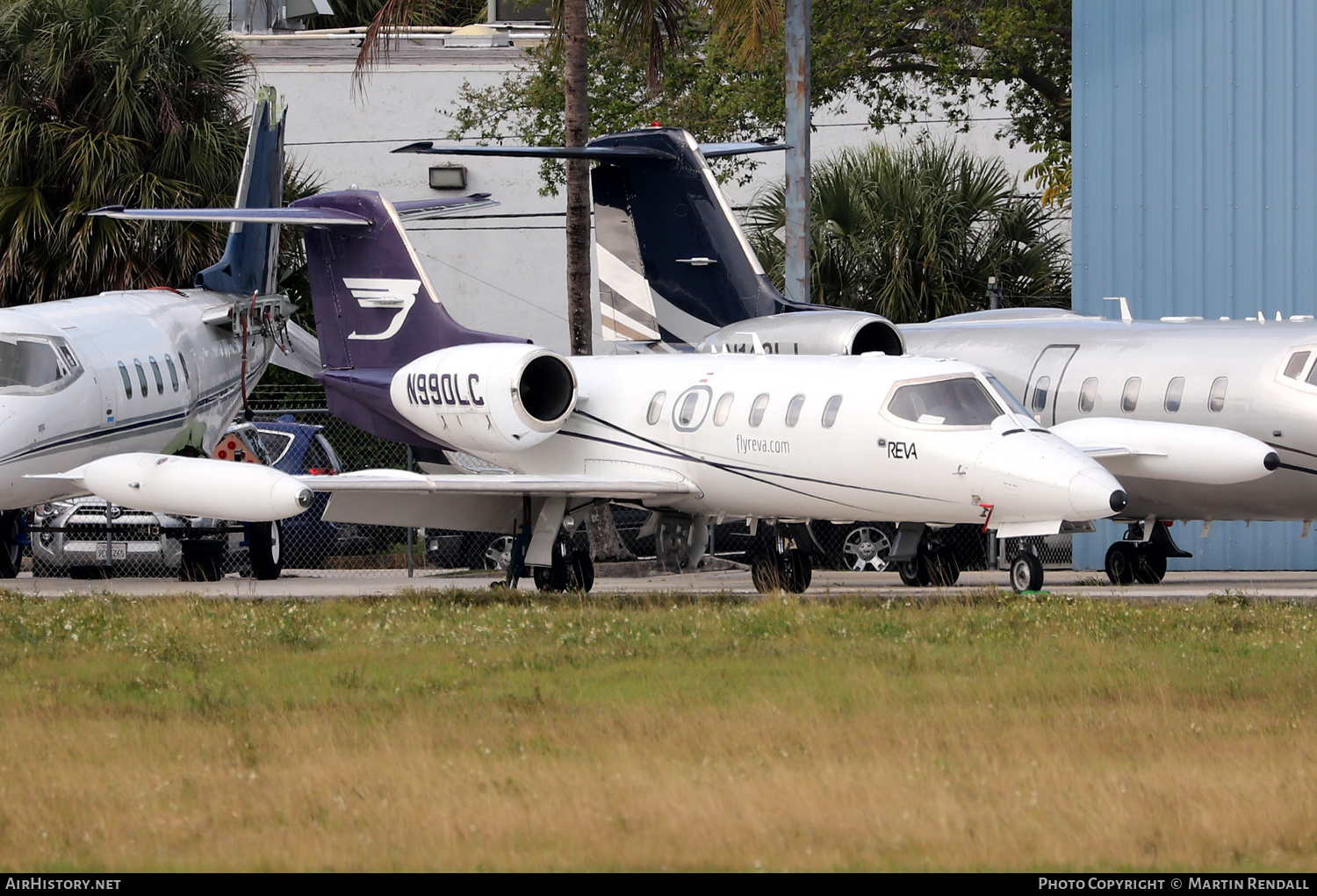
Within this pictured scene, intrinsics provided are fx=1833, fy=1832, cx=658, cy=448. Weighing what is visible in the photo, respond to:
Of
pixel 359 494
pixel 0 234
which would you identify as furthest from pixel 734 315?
pixel 0 234

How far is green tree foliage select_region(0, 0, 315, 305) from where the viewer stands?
89.0 ft

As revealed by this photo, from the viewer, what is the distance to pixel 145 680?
453 inches

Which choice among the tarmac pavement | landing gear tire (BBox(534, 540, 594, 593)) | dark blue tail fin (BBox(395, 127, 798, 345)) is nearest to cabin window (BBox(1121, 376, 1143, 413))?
the tarmac pavement

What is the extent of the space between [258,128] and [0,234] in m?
4.92

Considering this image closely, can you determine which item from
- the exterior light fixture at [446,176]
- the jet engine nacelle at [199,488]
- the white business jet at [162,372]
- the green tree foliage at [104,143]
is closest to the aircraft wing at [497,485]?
the jet engine nacelle at [199,488]

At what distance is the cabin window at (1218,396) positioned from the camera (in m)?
19.0

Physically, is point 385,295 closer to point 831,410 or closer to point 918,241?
point 831,410

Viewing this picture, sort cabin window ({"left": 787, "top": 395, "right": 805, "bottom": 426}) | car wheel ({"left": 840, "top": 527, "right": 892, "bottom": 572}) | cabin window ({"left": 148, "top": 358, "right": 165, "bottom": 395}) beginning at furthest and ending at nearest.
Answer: car wheel ({"left": 840, "top": 527, "right": 892, "bottom": 572}), cabin window ({"left": 148, "top": 358, "right": 165, "bottom": 395}), cabin window ({"left": 787, "top": 395, "right": 805, "bottom": 426})

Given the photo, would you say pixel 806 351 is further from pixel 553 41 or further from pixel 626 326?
pixel 553 41

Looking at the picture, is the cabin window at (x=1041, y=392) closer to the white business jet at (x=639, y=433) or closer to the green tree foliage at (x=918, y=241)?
the white business jet at (x=639, y=433)

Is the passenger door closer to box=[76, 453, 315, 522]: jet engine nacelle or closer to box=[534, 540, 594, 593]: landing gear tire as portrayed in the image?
box=[534, 540, 594, 593]: landing gear tire

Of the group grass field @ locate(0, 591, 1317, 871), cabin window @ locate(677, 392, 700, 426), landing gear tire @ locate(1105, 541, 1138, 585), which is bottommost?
landing gear tire @ locate(1105, 541, 1138, 585)

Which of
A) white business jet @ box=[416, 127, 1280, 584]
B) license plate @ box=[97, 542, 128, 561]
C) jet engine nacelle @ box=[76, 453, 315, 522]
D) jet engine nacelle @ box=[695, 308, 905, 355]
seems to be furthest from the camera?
license plate @ box=[97, 542, 128, 561]

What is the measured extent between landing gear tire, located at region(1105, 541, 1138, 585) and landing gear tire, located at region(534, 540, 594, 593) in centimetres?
600
